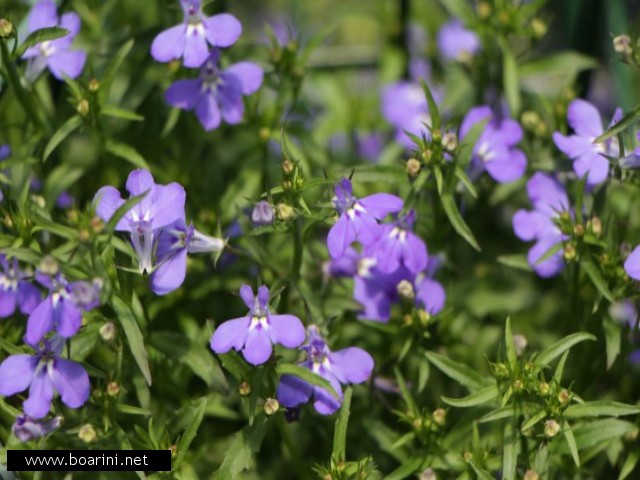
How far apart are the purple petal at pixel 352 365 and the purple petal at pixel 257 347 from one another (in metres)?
0.27

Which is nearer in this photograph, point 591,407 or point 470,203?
point 591,407

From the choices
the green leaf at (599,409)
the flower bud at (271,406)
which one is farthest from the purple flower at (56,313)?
the green leaf at (599,409)

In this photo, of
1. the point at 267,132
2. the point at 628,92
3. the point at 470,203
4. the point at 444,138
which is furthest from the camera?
the point at 628,92

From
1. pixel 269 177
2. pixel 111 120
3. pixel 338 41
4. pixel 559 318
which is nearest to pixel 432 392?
pixel 559 318

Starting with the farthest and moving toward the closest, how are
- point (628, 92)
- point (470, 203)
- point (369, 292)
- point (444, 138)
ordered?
point (628, 92), point (470, 203), point (369, 292), point (444, 138)

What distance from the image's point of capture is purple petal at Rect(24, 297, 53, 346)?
6.86 feet

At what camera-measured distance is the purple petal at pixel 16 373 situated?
221 centimetres

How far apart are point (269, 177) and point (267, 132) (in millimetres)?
214

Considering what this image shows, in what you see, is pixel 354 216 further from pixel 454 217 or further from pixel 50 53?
pixel 50 53

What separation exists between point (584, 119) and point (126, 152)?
1279 mm

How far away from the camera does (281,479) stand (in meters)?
2.80

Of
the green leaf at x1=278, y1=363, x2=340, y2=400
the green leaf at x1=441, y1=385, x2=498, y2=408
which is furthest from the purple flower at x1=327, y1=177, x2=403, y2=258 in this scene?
the green leaf at x1=441, y1=385, x2=498, y2=408

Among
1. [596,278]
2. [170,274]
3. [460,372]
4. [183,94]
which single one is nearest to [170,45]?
[183,94]

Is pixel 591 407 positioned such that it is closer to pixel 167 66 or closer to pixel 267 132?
pixel 267 132
